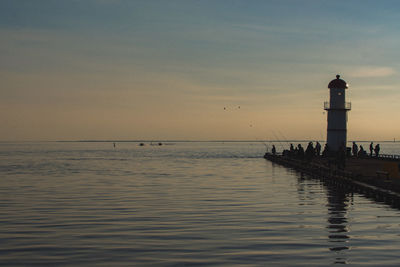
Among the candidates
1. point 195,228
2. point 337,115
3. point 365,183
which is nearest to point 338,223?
point 195,228

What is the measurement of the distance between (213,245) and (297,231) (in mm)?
4066

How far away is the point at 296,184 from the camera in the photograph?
140 ft

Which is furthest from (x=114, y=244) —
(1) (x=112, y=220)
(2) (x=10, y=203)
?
(2) (x=10, y=203)

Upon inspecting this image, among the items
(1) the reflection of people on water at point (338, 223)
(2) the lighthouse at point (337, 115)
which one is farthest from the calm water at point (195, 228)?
(2) the lighthouse at point (337, 115)

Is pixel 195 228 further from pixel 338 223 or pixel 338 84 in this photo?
pixel 338 84

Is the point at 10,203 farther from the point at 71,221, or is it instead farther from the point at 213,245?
the point at 213,245

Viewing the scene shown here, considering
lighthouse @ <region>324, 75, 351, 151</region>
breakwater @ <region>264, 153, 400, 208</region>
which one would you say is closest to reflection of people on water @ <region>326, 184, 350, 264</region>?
breakwater @ <region>264, 153, 400, 208</region>

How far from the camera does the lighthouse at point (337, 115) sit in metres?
64.4

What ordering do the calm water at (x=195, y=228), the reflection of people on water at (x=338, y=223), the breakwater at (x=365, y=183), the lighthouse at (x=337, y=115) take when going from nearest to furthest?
the calm water at (x=195, y=228)
the reflection of people on water at (x=338, y=223)
the breakwater at (x=365, y=183)
the lighthouse at (x=337, y=115)

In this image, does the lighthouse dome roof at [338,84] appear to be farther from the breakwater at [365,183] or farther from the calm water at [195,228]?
the calm water at [195,228]

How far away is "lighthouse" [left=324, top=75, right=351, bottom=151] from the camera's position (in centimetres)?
6444

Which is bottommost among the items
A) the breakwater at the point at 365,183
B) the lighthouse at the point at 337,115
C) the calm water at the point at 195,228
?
the calm water at the point at 195,228

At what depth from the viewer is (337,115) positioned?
211 ft

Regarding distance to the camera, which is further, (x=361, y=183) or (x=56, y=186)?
(x=56, y=186)
